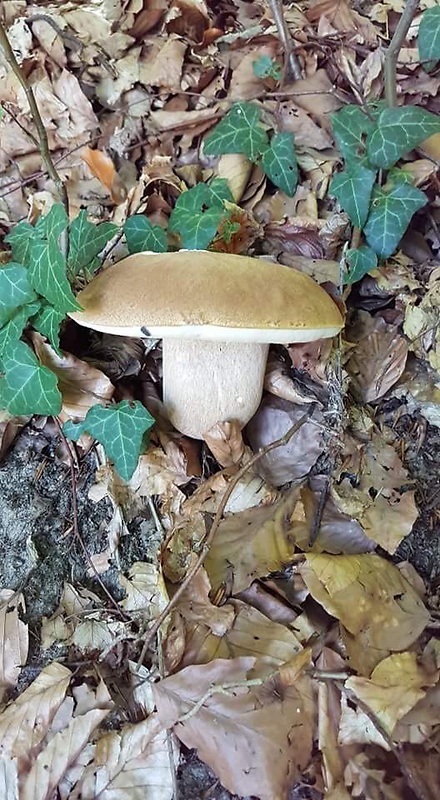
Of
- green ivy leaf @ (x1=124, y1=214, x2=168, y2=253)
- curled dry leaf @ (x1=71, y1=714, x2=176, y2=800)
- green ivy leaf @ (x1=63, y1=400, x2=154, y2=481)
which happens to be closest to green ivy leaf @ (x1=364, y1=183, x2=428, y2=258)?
green ivy leaf @ (x1=124, y1=214, x2=168, y2=253)

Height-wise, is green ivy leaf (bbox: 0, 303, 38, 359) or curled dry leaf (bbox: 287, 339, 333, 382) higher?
green ivy leaf (bbox: 0, 303, 38, 359)

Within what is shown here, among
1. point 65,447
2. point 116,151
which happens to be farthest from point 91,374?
point 116,151

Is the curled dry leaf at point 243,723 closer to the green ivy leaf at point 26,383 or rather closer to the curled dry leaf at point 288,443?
the curled dry leaf at point 288,443

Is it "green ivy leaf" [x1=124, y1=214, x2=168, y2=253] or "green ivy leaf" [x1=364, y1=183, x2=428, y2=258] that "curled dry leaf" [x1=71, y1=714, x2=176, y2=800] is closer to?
"green ivy leaf" [x1=124, y1=214, x2=168, y2=253]

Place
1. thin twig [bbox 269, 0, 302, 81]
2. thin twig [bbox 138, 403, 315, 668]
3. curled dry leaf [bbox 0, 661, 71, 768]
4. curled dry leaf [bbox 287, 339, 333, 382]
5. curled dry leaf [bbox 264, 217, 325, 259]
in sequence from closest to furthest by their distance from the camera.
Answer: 1. curled dry leaf [bbox 0, 661, 71, 768]
2. thin twig [bbox 138, 403, 315, 668]
3. curled dry leaf [bbox 287, 339, 333, 382]
4. curled dry leaf [bbox 264, 217, 325, 259]
5. thin twig [bbox 269, 0, 302, 81]

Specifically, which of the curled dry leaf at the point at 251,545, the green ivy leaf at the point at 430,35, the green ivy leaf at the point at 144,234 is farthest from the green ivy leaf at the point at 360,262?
the green ivy leaf at the point at 430,35
